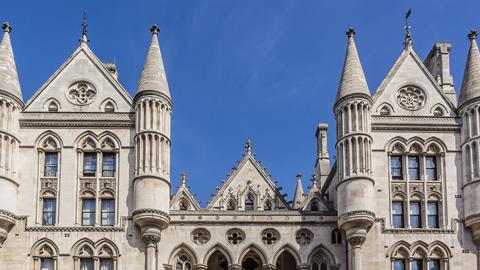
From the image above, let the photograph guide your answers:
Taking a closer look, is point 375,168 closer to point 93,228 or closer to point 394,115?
point 394,115

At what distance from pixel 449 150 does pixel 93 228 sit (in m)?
17.5

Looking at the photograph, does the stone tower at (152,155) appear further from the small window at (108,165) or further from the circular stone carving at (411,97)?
the circular stone carving at (411,97)

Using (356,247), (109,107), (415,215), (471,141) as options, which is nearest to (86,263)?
(109,107)

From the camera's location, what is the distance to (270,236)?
178 feet

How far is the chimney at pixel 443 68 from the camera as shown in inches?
2474

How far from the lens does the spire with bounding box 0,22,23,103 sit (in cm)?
5459

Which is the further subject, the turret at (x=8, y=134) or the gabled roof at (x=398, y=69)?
the gabled roof at (x=398, y=69)

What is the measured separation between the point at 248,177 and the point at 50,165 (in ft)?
43.4

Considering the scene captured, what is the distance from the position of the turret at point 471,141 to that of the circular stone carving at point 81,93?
18043mm

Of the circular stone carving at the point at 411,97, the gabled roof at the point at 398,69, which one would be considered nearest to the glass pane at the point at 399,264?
the circular stone carving at the point at 411,97

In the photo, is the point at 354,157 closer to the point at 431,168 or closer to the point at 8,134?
the point at 431,168

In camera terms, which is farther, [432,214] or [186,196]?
[186,196]

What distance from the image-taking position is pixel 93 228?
174 feet

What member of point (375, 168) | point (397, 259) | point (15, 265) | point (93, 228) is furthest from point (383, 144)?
point (15, 265)
